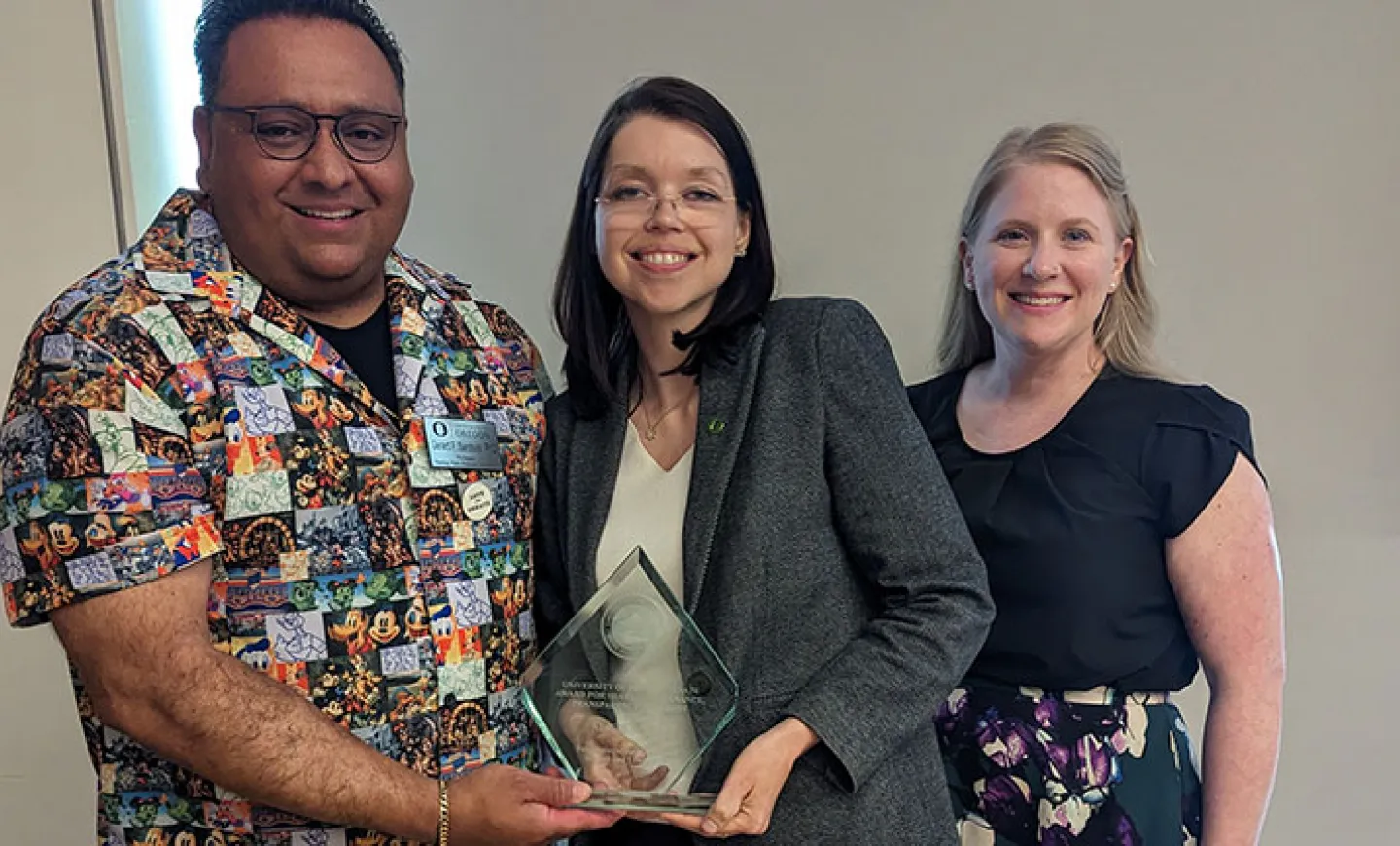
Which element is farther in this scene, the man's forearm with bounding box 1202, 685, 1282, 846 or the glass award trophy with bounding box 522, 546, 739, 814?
the man's forearm with bounding box 1202, 685, 1282, 846

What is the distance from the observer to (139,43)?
7.52 feet

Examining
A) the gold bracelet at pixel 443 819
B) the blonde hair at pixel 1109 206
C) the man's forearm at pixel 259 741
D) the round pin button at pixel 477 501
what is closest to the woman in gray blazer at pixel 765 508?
the round pin button at pixel 477 501

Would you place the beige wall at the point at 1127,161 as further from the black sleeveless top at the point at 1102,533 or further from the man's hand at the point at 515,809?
the man's hand at the point at 515,809

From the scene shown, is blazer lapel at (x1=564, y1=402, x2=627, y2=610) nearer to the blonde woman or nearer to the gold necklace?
the gold necklace

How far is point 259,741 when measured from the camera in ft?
3.97

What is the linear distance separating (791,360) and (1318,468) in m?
1.35

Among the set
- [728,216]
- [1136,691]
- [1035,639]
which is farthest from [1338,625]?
[728,216]

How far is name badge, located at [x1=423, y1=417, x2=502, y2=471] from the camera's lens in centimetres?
143

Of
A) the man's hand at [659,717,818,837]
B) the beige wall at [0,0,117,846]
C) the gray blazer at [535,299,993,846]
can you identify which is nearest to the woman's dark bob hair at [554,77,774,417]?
the gray blazer at [535,299,993,846]

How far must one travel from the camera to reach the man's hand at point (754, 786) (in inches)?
47.1

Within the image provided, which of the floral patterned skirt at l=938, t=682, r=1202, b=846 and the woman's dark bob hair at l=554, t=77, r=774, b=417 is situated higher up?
the woman's dark bob hair at l=554, t=77, r=774, b=417

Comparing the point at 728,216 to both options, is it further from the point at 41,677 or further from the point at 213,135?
the point at 41,677

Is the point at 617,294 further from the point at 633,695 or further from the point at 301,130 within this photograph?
the point at 633,695

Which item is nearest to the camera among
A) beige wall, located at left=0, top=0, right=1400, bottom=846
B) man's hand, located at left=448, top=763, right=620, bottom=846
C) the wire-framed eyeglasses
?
man's hand, located at left=448, top=763, right=620, bottom=846
